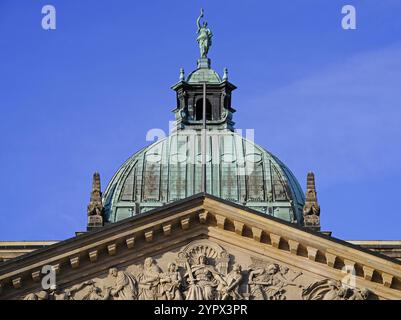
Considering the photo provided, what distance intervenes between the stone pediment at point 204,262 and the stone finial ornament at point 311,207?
11.3 m

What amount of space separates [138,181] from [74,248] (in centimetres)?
2103

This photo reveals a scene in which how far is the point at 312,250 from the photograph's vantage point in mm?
55625

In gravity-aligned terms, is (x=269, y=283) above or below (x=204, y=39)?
below

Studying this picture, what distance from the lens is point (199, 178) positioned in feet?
249

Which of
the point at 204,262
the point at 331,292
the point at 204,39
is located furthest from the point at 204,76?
the point at 331,292

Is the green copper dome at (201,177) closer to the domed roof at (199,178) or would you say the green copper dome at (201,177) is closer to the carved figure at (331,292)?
the domed roof at (199,178)

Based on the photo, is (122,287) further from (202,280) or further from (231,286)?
(231,286)

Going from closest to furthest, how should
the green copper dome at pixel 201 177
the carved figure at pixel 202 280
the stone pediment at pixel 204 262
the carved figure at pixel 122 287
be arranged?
the carved figure at pixel 202 280
the carved figure at pixel 122 287
the stone pediment at pixel 204 262
the green copper dome at pixel 201 177

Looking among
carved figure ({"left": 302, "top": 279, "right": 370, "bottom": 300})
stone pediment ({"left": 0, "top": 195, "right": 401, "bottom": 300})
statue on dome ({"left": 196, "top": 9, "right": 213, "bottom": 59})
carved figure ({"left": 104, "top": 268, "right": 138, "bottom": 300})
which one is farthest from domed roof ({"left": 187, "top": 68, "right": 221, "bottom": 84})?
carved figure ({"left": 302, "top": 279, "right": 370, "bottom": 300})

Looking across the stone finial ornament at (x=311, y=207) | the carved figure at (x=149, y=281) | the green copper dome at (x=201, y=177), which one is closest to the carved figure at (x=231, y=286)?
the carved figure at (x=149, y=281)

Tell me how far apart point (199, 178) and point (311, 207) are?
975 centimetres

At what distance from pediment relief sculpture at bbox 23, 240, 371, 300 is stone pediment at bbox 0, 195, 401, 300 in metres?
0.03

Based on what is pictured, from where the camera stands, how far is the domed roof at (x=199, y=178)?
75.1m

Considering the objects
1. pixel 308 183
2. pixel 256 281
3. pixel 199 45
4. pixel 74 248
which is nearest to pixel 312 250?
pixel 256 281
